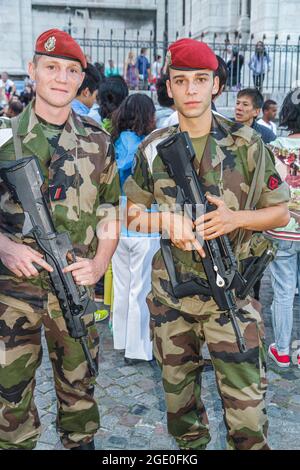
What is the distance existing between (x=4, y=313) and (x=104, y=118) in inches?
129

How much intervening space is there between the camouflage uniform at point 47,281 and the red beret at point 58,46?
29 cm

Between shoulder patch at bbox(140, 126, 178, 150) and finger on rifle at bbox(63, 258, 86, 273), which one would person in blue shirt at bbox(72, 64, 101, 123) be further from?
finger on rifle at bbox(63, 258, 86, 273)

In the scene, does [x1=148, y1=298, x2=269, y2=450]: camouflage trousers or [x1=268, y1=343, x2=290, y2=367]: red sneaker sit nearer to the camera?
[x1=148, y1=298, x2=269, y2=450]: camouflage trousers

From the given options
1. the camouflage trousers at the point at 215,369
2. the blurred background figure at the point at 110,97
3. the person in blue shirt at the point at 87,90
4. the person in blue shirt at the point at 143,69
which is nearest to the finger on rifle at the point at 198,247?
the camouflage trousers at the point at 215,369

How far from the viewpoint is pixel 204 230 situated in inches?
90.3

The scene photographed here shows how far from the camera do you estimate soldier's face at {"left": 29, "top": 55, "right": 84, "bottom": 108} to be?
2480 mm

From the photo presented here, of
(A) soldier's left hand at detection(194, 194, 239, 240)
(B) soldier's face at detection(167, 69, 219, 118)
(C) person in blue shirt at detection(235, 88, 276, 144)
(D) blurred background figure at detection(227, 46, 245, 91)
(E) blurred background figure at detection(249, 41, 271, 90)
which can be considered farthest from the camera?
(D) blurred background figure at detection(227, 46, 245, 91)

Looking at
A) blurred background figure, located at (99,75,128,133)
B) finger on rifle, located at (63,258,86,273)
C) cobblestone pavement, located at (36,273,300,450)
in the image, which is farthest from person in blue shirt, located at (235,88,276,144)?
finger on rifle, located at (63,258,86,273)

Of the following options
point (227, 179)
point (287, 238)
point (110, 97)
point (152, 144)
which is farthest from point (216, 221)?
point (110, 97)

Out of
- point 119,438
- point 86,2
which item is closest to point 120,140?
point 119,438

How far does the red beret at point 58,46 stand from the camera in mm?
2459

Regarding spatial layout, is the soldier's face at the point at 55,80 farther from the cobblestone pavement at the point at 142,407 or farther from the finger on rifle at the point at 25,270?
the cobblestone pavement at the point at 142,407

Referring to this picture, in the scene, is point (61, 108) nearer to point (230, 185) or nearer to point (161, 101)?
point (230, 185)

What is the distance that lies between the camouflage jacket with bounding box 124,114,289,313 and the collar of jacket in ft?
1.18
